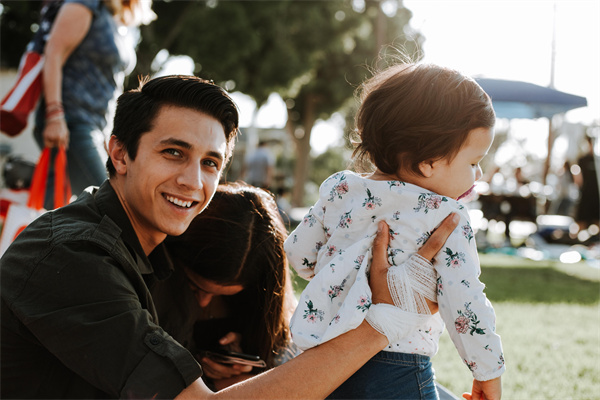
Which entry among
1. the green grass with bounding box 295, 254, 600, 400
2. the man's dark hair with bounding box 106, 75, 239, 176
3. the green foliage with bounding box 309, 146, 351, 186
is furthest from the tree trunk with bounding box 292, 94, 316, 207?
the green foliage with bounding box 309, 146, 351, 186

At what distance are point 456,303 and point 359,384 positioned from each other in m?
0.46

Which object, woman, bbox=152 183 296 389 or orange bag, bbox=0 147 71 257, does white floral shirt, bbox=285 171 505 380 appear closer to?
woman, bbox=152 183 296 389

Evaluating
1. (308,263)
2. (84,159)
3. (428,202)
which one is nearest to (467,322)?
(428,202)

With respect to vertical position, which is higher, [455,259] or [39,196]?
[455,259]

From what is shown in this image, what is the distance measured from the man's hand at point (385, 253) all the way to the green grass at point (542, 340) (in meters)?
1.86

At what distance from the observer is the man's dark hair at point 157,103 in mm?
2041

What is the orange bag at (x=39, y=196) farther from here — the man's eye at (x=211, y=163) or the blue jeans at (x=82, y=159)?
the man's eye at (x=211, y=163)

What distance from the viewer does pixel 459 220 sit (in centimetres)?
189

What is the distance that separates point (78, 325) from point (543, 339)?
420cm

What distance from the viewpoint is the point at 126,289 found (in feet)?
5.30

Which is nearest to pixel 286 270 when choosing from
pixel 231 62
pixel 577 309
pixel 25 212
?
pixel 25 212

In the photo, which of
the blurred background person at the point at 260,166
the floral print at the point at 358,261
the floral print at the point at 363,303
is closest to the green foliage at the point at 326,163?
the blurred background person at the point at 260,166

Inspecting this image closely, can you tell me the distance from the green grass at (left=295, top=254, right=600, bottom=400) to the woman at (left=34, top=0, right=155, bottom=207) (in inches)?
82.5

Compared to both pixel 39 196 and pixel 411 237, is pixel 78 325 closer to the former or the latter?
pixel 411 237
